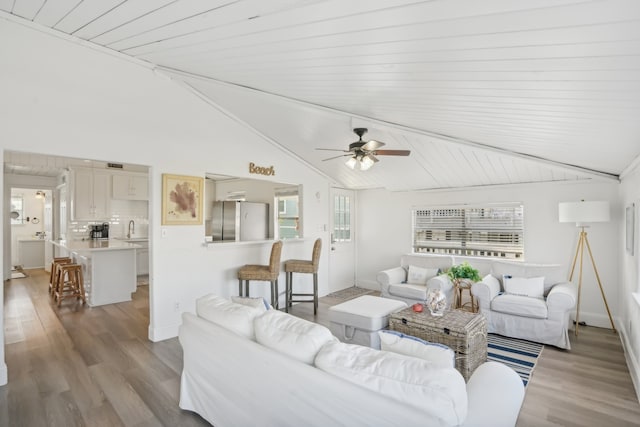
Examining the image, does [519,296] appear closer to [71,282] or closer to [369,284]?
[369,284]

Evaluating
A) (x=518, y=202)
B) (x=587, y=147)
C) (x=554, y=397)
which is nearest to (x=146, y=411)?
(x=554, y=397)

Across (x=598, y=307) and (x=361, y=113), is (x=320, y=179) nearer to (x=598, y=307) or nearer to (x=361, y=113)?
(x=361, y=113)

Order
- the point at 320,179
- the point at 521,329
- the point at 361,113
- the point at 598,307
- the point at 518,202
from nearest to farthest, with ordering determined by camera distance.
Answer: the point at 361,113 < the point at 521,329 < the point at 598,307 < the point at 518,202 < the point at 320,179

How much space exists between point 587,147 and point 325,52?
2604 millimetres

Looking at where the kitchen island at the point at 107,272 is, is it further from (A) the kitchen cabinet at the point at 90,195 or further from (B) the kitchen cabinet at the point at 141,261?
(B) the kitchen cabinet at the point at 141,261

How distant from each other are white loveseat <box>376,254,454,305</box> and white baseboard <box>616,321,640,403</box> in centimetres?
191

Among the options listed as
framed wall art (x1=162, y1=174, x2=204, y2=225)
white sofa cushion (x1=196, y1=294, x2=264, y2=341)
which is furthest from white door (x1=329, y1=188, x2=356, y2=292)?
white sofa cushion (x1=196, y1=294, x2=264, y2=341)

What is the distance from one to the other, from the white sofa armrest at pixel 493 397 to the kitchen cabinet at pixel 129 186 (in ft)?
25.4

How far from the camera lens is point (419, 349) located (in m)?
1.78

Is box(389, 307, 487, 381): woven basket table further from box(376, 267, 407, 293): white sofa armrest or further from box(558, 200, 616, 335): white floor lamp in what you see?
box(558, 200, 616, 335): white floor lamp

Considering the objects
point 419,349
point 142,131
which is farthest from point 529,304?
point 142,131

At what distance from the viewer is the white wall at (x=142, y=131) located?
10.0 feet

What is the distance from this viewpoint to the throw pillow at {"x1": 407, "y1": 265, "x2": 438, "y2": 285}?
5.35m

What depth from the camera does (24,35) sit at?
302cm
